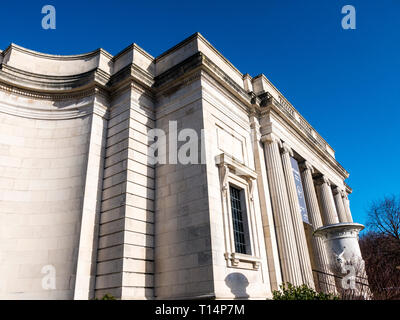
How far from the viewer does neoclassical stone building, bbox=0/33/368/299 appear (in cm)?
1155

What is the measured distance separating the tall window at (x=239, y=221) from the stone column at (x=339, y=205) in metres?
16.5

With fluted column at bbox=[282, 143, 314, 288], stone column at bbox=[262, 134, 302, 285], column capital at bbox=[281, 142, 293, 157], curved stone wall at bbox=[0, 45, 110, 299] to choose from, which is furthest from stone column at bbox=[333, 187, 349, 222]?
curved stone wall at bbox=[0, 45, 110, 299]

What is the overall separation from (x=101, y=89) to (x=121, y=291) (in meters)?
9.56

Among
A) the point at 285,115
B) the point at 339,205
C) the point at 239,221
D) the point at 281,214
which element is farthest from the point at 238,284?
the point at 339,205

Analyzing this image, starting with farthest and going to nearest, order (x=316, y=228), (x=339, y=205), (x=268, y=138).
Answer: (x=339, y=205) → (x=316, y=228) → (x=268, y=138)

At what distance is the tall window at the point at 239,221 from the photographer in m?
13.3

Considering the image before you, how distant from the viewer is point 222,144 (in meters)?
14.6

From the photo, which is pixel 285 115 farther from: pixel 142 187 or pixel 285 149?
pixel 142 187

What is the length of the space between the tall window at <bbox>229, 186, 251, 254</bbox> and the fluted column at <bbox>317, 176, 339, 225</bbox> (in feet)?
37.7

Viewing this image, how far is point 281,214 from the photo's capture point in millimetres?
15734

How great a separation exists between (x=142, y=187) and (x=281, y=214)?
727 cm

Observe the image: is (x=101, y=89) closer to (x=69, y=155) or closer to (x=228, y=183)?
(x=69, y=155)

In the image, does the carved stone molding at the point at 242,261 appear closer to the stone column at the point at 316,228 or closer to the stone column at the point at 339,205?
the stone column at the point at 316,228
